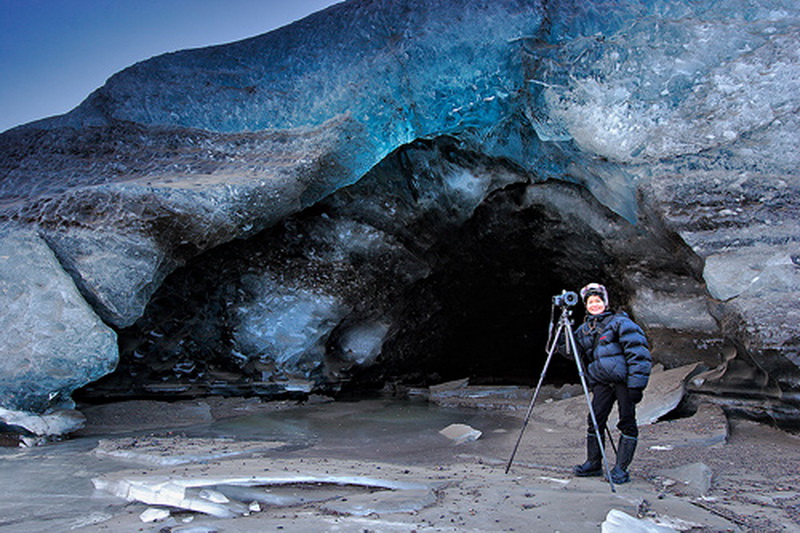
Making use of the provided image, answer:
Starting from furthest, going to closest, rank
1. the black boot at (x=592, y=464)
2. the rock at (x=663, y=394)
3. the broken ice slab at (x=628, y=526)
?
the rock at (x=663, y=394) < the black boot at (x=592, y=464) < the broken ice slab at (x=628, y=526)

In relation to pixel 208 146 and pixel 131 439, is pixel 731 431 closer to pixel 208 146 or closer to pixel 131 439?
pixel 131 439

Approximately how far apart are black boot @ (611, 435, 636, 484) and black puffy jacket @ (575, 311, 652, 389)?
340 mm

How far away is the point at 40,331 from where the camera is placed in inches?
214

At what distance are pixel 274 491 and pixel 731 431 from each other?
4.22 meters

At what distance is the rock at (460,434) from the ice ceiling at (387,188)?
2531mm

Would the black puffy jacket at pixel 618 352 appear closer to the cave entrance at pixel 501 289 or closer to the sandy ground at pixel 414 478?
the sandy ground at pixel 414 478

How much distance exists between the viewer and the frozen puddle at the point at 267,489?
273cm

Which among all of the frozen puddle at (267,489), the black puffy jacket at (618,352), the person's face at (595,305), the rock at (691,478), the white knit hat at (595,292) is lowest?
the rock at (691,478)

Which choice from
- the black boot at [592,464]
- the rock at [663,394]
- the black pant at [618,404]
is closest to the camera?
the black pant at [618,404]

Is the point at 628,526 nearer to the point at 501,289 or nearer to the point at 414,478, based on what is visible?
the point at 414,478

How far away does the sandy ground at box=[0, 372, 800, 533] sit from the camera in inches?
102

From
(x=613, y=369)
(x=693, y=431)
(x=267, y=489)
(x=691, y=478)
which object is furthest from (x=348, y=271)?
(x=691, y=478)

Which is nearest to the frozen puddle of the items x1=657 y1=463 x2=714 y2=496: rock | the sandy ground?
the sandy ground

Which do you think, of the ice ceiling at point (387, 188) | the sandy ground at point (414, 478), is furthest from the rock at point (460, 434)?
the ice ceiling at point (387, 188)
